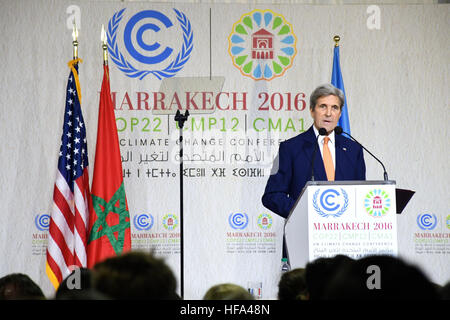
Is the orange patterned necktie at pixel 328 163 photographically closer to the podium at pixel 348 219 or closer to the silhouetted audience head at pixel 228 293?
the podium at pixel 348 219

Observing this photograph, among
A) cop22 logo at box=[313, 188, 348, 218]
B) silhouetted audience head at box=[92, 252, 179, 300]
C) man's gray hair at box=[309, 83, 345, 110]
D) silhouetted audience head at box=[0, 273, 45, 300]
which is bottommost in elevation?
silhouetted audience head at box=[0, 273, 45, 300]

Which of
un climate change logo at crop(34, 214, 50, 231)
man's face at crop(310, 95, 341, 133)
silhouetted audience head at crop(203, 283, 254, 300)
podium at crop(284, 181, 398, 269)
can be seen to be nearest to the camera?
silhouetted audience head at crop(203, 283, 254, 300)

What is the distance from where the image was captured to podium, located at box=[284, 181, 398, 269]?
4.50 metres

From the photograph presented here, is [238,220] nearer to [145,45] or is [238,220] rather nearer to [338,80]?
[338,80]

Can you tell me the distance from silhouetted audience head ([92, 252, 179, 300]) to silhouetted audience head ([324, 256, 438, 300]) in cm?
47

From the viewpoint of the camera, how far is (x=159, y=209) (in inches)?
300

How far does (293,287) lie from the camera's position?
10.5 feet

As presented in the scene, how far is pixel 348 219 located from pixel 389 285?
2.82m

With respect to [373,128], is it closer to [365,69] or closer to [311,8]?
[365,69]

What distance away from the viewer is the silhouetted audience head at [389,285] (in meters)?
1.71

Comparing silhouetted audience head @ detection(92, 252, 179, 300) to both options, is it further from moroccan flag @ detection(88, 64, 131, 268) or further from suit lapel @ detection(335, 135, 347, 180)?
moroccan flag @ detection(88, 64, 131, 268)

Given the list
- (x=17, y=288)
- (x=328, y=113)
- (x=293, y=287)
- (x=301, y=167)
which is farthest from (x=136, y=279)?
(x=328, y=113)

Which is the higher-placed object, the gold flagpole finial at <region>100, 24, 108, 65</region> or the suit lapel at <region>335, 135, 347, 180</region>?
the gold flagpole finial at <region>100, 24, 108, 65</region>

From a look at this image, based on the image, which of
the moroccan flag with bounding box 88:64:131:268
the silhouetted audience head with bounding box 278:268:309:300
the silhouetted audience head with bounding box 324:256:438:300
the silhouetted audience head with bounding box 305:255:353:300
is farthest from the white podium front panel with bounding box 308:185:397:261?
the moroccan flag with bounding box 88:64:131:268
